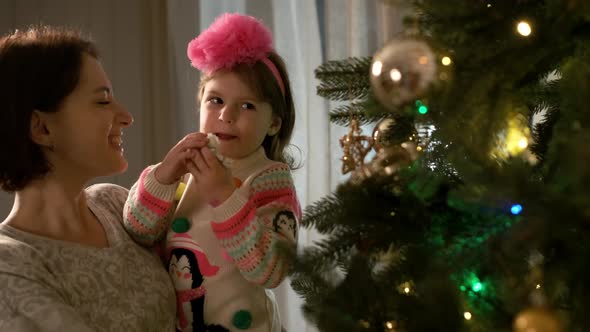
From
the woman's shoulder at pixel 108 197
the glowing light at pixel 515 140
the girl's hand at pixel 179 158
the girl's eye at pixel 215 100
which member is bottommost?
the woman's shoulder at pixel 108 197

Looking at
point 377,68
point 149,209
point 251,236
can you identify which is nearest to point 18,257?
point 149,209

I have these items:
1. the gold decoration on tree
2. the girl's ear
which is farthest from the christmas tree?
the girl's ear

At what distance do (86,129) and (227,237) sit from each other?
0.33 m

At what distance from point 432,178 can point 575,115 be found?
0.15 metres

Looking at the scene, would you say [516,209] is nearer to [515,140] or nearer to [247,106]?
[515,140]

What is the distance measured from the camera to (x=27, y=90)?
114cm

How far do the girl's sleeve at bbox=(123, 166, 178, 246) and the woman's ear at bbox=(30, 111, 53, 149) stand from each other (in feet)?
0.59

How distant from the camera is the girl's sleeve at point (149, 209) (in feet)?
3.96

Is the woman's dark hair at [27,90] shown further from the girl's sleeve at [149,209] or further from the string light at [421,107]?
the string light at [421,107]

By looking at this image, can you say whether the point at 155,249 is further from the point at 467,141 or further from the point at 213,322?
the point at 467,141

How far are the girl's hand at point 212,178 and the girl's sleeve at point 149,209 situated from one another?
85mm

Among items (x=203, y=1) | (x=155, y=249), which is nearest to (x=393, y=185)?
(x=155, y=249)

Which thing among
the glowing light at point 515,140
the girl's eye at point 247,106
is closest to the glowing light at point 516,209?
the glowing light at point 515,140

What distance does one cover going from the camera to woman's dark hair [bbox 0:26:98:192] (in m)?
1.13
